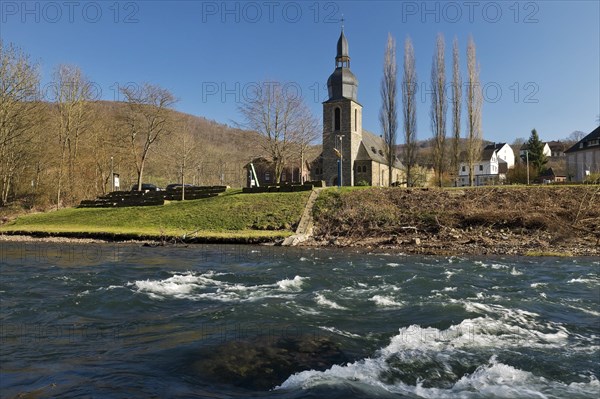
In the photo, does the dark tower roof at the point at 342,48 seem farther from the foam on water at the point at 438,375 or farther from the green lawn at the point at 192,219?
the foam on water at the point at 438,375

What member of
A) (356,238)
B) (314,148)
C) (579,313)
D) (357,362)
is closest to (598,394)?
(357,362)

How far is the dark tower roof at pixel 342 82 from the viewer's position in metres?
57.0

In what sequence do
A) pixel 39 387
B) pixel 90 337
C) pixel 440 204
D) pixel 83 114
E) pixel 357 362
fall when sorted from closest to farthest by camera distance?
pixel 39 387 → pixel 357 362 → pixel 90 337 → pixel 440 204 → pixel 83 114

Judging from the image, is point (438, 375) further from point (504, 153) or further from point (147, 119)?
point (504, 153)

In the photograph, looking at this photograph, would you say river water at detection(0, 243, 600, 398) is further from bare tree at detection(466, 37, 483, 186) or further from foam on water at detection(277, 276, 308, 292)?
bare tree at detection(466, 37, 483, 186)

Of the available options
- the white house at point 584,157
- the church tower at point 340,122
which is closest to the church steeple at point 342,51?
the church tower at point 340,122

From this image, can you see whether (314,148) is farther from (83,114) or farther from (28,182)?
(28,182)

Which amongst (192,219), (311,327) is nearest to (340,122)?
(192,219)

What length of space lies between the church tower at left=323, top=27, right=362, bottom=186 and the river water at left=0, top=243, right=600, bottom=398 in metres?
41.4

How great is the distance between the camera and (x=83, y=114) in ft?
165

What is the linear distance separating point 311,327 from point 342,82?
52081mm

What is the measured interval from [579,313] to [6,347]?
11807 millimetres

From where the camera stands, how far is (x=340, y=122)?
58094 mm

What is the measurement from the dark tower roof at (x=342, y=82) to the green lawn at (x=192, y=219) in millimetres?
22666
